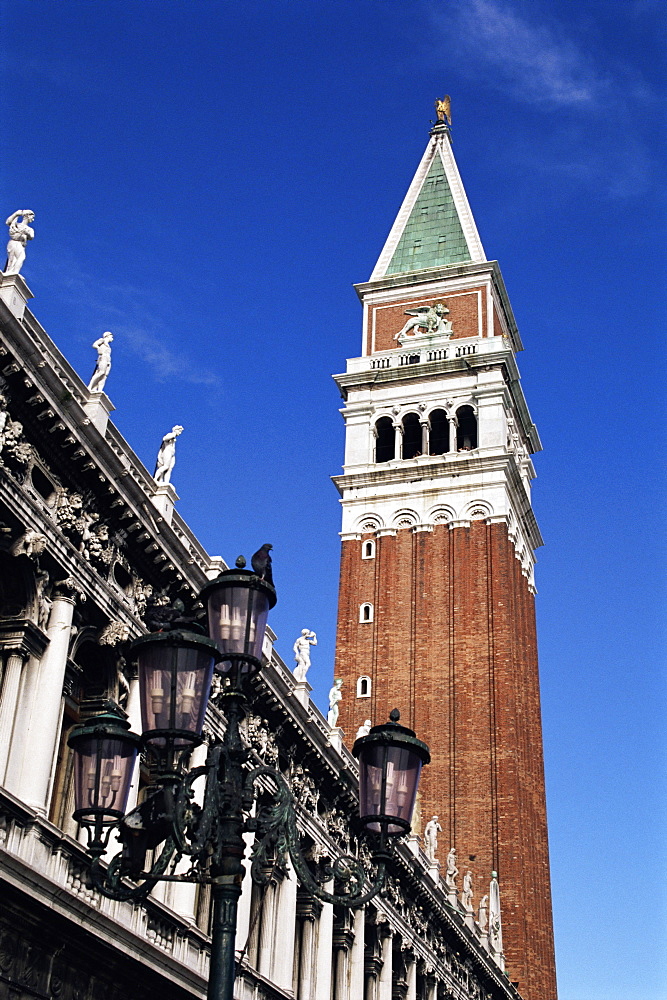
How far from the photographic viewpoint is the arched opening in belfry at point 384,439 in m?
59.5

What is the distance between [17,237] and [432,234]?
49465mm

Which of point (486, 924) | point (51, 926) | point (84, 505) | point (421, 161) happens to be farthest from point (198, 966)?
point (421, 161)

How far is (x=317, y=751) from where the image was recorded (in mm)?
28094

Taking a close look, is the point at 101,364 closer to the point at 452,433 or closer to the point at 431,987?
the point at 431,987

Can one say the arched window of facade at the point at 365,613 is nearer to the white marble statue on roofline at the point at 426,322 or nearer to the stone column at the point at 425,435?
the stone column at the point at 425,435

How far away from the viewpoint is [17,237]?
19.3 m

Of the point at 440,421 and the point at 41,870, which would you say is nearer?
the point at 41,870

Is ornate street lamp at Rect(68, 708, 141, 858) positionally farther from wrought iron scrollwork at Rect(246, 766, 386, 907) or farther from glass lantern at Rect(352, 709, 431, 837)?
glass lantern at Rect(352, 709, 431, 837)

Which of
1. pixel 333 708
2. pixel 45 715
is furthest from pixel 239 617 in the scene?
pixel 333 708

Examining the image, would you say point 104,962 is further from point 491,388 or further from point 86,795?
point 491,388

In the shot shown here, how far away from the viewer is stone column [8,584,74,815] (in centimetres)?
1716

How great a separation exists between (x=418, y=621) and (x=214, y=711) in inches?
1287

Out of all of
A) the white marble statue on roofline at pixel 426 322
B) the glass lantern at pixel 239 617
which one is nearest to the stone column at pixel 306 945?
the glass lantern at pixel 239 617

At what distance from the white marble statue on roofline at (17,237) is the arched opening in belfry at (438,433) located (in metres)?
40.1
